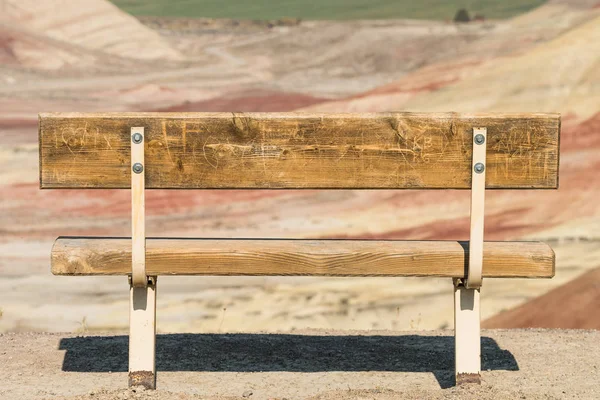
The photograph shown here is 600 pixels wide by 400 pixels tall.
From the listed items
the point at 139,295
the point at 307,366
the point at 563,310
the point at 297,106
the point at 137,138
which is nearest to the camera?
the point at 137,138

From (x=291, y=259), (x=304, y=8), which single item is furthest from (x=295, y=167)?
(x=304, y=8)

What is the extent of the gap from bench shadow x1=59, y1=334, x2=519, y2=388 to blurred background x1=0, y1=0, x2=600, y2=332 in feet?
2.26

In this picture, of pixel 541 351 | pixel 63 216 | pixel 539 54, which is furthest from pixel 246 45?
pixel 541 351

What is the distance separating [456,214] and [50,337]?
567cm

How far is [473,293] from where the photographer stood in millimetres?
4773

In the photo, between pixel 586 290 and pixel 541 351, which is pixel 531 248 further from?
pixel 586 290

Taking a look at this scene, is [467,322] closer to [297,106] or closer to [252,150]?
[252,150]

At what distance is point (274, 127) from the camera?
4543mm

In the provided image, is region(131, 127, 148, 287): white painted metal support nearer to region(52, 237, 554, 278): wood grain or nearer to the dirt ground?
region(52, 237, 554, 278): wood grain

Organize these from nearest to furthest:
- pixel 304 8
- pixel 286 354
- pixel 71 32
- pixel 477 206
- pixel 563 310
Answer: pixel 477 206
pixel 286 354
pixel 563 310
pixel 304 8
pixel 71 32

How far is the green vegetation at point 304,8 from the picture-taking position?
19.9 meters

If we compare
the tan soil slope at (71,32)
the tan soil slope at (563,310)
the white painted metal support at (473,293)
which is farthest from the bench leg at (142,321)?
the tan soil slope at (71,32)

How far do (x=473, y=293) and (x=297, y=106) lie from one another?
11644mm

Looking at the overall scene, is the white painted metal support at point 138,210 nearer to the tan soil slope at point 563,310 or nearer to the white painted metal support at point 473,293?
the white painted metal support at point 473,293
